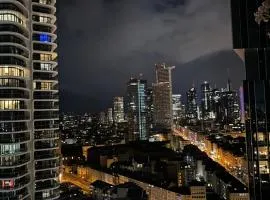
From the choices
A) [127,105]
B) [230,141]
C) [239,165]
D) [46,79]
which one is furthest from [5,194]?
[127,105]

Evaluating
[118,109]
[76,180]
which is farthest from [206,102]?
[76,180]

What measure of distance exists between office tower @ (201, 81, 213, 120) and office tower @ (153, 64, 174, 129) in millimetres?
15026

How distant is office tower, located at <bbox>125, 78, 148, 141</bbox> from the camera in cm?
9225

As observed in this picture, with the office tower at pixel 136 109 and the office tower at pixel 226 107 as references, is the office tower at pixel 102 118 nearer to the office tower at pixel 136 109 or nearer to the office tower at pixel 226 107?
the office tower at pixel 136 109

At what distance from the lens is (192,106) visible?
444ft

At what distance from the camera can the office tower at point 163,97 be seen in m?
108

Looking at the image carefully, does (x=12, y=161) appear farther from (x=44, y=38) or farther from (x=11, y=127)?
(x=44, y=38)

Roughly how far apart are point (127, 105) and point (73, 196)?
71.7 metres

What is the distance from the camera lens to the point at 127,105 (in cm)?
10700

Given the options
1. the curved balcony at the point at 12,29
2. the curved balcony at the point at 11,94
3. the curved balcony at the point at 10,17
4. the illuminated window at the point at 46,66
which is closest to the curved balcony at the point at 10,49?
the curved balcony at the point at 12,29

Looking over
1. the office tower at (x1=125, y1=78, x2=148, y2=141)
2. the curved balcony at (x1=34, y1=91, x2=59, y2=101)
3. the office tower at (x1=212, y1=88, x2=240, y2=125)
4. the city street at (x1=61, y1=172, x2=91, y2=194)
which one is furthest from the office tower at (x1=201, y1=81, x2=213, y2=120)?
the curved balcony at (x1=34, y1=91, x2=59, y2=101)

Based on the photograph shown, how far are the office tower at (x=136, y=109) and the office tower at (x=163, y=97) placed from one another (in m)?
4.90

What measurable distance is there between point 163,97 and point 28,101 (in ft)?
307

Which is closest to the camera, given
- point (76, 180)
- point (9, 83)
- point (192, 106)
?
point (9, 83)
